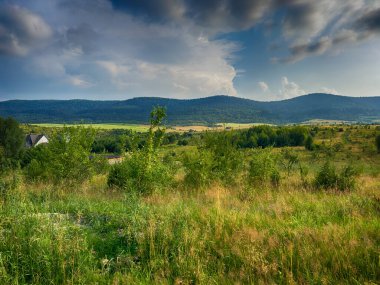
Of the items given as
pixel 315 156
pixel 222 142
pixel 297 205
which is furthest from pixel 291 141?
pixel 297 205

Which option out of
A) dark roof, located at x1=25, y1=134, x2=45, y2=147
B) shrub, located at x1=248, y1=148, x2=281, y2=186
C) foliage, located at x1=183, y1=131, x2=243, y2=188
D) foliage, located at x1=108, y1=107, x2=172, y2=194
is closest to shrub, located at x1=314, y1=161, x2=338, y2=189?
shrub, located at x1=248, y1=148, x2=281, y2=186

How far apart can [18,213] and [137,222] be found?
236 cm

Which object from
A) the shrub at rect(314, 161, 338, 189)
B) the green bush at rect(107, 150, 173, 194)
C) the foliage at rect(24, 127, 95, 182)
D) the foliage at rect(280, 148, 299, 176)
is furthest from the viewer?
the foliage at rect(280, 148, 299, 176)

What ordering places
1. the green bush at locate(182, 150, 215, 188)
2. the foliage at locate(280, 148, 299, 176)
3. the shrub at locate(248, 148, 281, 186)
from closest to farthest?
the green bush at locate(182, 150, 215, 188), the shrub at locate(248, 148, 281, 186), the foliage at locate(280, 148, 299, 176)

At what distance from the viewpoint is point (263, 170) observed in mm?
14781

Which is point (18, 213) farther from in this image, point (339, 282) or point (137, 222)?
point (339, 282)

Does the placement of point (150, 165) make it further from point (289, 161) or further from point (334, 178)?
point (289, 161)

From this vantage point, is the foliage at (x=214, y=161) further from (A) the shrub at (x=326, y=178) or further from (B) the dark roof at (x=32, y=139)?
(B) the dark roof at (x=32, y=139)

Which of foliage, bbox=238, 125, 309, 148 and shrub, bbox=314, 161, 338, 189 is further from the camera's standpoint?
foliage, bbox=238, 125, 309, 148

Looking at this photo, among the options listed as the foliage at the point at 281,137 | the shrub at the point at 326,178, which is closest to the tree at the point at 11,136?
the foliage at the point at 281,137

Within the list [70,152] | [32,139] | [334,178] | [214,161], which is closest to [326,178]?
[334,178]

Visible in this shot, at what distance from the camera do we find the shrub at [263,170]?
48.2 feet

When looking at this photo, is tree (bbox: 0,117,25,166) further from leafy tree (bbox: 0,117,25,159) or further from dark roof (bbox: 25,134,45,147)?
dark roof (bbox: 25,134,45,147)

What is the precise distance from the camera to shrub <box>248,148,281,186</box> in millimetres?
14688
